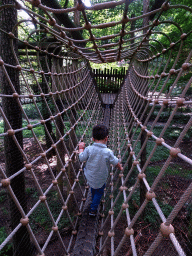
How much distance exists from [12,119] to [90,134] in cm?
101

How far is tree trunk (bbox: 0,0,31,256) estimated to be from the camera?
4.96 ft

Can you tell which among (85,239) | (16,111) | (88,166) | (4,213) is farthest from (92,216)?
(4,213)

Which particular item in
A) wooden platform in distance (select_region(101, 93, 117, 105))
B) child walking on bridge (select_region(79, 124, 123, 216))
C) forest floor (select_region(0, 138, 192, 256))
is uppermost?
child walking on bridge (select_region(79, 124, 123, 216))

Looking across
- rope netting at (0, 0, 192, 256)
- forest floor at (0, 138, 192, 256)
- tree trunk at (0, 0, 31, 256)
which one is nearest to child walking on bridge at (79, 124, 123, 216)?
rope netting at (0, 0, 192, 256)

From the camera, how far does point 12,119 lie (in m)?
1.70

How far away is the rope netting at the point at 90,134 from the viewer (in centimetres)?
83

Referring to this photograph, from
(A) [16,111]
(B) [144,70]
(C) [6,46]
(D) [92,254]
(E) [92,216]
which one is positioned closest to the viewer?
(D) [92,254]

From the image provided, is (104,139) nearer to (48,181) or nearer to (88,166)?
(88,166)

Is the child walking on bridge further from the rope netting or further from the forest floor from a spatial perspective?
the forest floor

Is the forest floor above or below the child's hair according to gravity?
below

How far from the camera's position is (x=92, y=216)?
47.4 inches

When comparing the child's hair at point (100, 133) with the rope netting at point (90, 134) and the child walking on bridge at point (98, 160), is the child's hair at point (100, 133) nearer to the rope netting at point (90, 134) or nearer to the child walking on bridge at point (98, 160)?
the child walking on bridge at point (98, 160)

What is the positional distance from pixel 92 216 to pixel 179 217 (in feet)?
6.28

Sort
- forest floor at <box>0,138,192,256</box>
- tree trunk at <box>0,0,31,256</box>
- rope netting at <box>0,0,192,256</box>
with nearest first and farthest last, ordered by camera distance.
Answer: rope netting at <box>0,0,192,256</box> → tree trunk at <box>0,0,31,256</box> → forest floor at <box>0,138,192,256</box>
